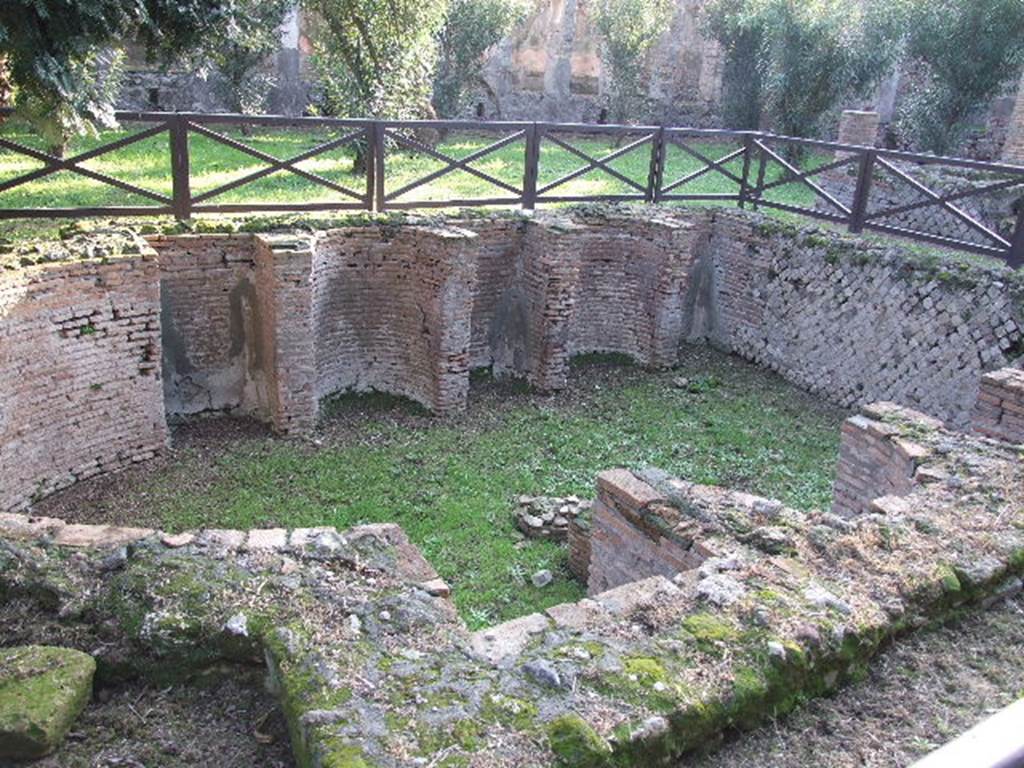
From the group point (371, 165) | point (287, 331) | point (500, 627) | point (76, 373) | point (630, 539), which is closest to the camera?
point (500, 627)

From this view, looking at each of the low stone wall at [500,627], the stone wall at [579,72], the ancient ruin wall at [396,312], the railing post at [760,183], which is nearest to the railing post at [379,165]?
the ancient ruin wall at [396,312]

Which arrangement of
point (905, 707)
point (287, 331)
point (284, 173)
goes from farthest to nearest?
1. point (284, 173)
2. point (287, 331)
3. point (905, 707)

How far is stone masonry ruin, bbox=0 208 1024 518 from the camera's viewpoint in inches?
267

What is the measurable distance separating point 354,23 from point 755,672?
11860mm

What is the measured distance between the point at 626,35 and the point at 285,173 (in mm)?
10749

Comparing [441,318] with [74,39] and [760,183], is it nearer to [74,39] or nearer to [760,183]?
[74,39]

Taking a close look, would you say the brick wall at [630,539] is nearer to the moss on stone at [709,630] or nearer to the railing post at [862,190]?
the moss on stone at [709,630]

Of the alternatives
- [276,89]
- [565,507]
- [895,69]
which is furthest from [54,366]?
[895,69]

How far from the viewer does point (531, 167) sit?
9852mm

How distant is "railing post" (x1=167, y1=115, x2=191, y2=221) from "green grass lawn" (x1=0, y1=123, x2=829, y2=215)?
1101 mm

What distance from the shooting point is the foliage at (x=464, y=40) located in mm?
18344

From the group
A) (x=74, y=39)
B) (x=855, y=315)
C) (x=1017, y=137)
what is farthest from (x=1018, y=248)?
(x=74, y=39)

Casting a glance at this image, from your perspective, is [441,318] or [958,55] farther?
[958,55]

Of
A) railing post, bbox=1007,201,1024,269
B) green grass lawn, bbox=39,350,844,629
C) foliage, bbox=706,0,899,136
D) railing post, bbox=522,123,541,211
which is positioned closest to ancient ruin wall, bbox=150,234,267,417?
green grass lawn, bbox=39,350,844,629
